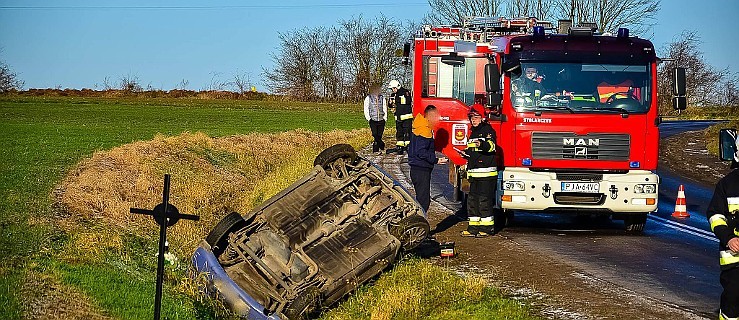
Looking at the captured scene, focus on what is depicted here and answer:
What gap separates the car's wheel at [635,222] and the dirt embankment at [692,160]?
7.52 m

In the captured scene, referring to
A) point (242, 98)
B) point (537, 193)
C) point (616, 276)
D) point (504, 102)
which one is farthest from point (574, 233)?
point (242, 98)

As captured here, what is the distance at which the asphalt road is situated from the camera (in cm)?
928

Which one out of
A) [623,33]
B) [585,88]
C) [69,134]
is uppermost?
[623,33]

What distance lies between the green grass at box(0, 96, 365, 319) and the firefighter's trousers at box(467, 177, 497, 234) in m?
4.80

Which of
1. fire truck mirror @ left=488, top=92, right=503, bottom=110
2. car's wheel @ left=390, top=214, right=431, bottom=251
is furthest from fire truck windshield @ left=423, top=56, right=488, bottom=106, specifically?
car's wheel @ left=390, top=214, right=431, bottom=251

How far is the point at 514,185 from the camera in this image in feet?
40.6

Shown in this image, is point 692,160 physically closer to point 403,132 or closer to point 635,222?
point 403,132

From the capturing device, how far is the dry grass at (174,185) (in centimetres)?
1088

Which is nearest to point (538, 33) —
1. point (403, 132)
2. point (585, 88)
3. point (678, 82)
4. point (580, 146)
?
point (585, 88)

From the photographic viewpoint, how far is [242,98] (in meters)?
74.6

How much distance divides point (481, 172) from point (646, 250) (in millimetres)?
2261

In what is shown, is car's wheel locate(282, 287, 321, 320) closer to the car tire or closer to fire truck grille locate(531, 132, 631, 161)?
the car tire

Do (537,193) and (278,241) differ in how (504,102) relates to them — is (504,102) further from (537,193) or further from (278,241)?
(278,241)

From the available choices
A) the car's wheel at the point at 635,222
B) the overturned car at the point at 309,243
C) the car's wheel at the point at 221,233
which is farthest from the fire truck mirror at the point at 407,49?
the car's wheel at the point at 221,233
